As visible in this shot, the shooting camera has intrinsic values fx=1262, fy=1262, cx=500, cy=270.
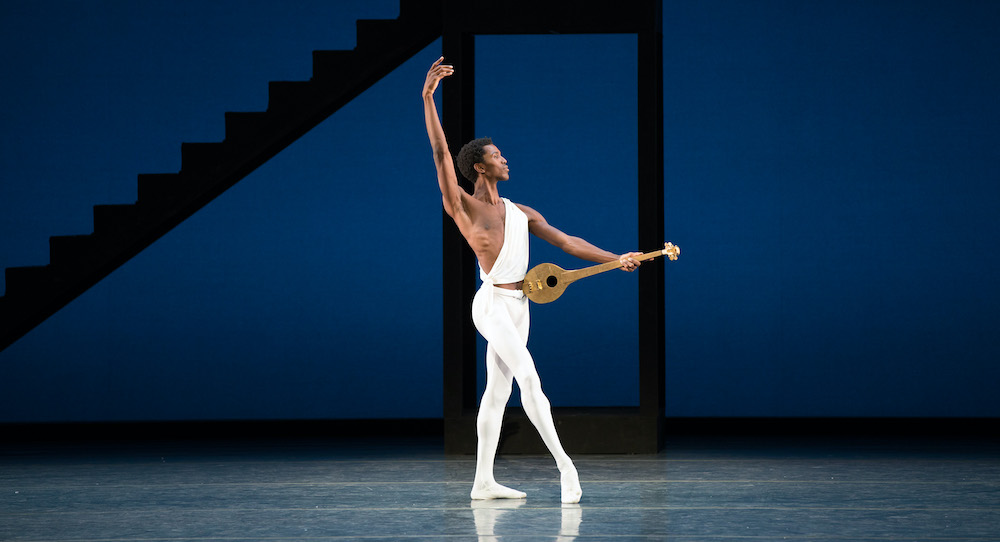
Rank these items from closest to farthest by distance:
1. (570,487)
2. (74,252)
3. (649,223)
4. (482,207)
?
(570,487) → (482,207) → (649,223) → (74,252)

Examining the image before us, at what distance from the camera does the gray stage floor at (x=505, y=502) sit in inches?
187

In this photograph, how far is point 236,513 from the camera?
17.1ft

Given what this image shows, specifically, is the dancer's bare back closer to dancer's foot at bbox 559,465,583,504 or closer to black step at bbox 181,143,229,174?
dancer's foot at bbox 559,465,583,504

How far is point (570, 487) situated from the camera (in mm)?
5387

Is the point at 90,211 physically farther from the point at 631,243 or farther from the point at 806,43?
the point at 806,43

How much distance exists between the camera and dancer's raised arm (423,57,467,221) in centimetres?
537

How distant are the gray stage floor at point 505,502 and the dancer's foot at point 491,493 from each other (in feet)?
0.30

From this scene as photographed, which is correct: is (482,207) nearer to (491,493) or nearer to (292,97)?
(491,493)

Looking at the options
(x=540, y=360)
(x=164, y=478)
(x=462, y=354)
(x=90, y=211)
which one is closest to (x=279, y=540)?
(x=164, y=478)

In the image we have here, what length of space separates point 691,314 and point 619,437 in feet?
6.46

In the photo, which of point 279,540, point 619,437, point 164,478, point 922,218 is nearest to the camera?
point 279,540

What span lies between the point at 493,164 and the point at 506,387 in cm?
102

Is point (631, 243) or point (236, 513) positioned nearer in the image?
point (236, 513)

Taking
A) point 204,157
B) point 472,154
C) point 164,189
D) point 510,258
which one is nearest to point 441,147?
point 472,154
